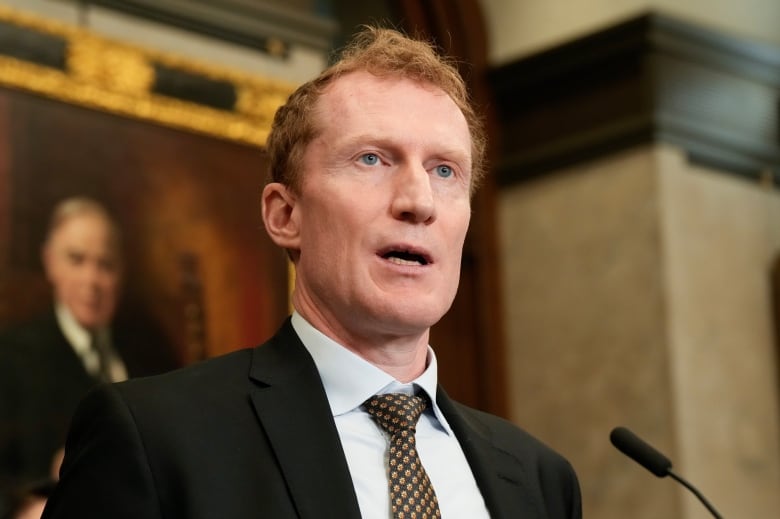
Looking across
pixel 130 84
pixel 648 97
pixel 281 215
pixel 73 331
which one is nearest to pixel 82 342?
pixel 73 331

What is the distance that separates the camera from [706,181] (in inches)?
325

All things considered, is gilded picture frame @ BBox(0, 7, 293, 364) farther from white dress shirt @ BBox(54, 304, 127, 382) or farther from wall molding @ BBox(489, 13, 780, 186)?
wall molding @ BBox(489, 13, 780, 186)

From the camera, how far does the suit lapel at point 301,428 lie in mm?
2648

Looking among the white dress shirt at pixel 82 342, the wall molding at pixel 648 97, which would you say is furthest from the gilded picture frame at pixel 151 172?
the wall molding at pixel 648 97

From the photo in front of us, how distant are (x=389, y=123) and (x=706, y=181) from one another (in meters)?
5.60

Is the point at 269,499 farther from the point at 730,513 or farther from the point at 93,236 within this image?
the point at 730,513

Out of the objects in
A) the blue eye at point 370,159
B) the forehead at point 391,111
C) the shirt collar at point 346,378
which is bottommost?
the shirt collar at point 346,378

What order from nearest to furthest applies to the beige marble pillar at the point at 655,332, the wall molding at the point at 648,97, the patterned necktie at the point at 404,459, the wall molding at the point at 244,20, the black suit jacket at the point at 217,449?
the black suit jacket at the point at 217,449 < the patterned necktie at the point at 404,459 < the wall molding at the point at 244,20 < the beige marble pillar at the point at 655,332 < the wall molding at the point at 648,97

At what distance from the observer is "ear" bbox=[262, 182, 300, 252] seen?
309 cm

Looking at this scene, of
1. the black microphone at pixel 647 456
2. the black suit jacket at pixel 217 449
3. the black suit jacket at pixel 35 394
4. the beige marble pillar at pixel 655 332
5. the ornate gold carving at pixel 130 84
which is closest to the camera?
the black suit jacket at pixel 217 449

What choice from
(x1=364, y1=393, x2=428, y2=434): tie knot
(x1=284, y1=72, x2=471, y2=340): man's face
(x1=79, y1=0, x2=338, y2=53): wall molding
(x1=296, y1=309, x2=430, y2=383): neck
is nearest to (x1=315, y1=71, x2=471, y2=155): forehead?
(x1=284, y1=72, x2=471, y2=340): man's face

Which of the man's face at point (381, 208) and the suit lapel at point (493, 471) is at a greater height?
the man's face at point (381, 208)

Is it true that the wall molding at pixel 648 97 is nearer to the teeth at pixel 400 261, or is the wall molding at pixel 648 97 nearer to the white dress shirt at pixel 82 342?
the white dress shirt at pixel 82 342

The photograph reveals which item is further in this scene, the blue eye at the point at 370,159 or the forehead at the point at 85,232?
the forehead at the point at 85,232
